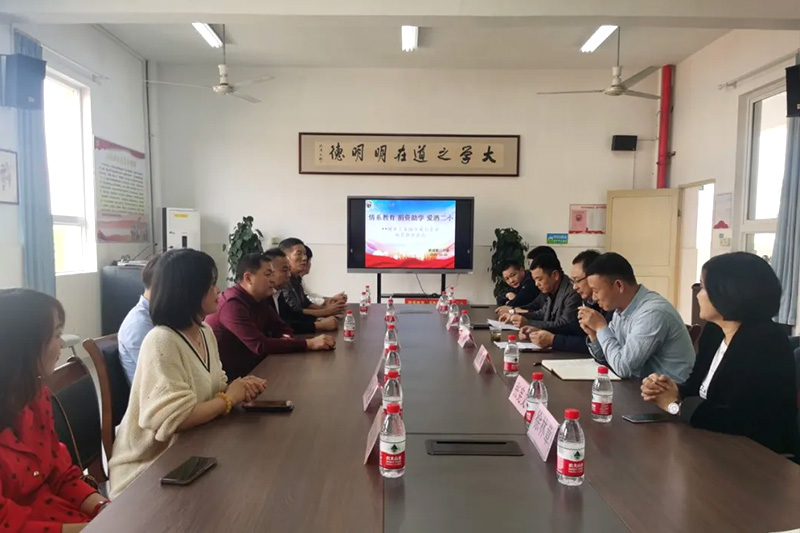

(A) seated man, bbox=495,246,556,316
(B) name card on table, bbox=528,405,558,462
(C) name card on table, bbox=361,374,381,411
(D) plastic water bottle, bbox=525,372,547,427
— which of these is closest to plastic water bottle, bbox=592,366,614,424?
(D) plastic water bottle, bbox=525,372,547,427

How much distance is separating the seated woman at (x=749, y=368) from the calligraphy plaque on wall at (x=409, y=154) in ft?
15.7

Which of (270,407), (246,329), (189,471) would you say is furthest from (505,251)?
(189,471)

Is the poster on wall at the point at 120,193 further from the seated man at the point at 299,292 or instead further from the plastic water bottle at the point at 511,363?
the plastic water bottle at the point at 511,363

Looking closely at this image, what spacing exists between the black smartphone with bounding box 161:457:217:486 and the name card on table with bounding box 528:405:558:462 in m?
0.79

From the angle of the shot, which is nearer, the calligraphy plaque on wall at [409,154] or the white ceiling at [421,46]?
the white ceiling at [421,46]

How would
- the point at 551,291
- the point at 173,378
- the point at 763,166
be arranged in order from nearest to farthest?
1. the point at 173,378
2. the point at 551,291
3. the point at 763,166

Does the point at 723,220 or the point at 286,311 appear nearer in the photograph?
the point at 286,311

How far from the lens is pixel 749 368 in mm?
1512

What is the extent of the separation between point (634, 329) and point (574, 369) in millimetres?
284

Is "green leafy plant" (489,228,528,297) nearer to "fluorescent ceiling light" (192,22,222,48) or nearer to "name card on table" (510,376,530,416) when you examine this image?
"fluorescent ceiling light" (192,22,222,48)

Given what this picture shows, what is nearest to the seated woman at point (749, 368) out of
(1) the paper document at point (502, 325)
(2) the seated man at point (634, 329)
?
(2) the seated man at point (634, 329)

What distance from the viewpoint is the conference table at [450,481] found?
1.02 meters

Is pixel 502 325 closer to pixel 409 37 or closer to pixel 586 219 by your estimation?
pixel 409 37

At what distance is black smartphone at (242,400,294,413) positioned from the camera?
1.62 metres
